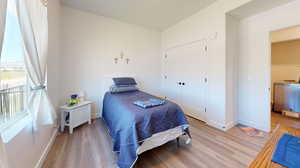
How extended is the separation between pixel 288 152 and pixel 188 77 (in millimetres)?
2761

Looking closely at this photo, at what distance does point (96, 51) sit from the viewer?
3096 millimetres

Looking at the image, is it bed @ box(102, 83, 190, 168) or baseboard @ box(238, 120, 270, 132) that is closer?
bed @ box(102, 83, 190, 168)

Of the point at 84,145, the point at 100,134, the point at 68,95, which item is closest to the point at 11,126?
the point at 84,145

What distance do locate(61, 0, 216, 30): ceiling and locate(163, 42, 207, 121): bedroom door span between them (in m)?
0.86

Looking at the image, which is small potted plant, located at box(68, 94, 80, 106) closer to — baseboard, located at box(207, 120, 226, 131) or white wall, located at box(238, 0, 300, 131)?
baseboard, located at box(207, 120, 226, 131)

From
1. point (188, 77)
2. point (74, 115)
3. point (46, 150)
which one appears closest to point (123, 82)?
point (74, 115)

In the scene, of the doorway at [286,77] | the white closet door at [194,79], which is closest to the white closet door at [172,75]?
the white closet door at [194,79]

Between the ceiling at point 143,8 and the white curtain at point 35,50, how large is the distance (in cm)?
133

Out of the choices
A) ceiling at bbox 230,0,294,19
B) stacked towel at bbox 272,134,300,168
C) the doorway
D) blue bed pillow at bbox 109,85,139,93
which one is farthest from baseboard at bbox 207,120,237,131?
ceiling at bbox 230,0,294,19

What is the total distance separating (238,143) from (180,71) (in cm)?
221

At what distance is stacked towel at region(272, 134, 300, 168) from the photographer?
1.84ft

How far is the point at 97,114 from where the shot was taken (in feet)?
10.4

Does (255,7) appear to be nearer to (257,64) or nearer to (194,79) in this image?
(257,64)

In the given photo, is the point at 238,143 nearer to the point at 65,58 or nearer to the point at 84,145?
the point at 84,145
